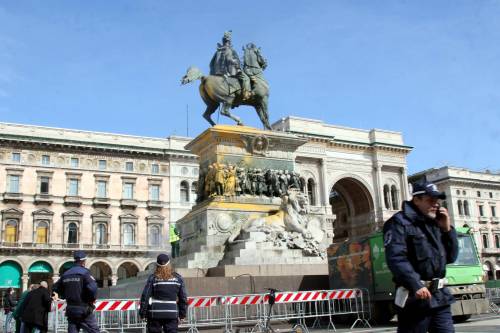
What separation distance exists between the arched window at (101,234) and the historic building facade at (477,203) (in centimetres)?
4014

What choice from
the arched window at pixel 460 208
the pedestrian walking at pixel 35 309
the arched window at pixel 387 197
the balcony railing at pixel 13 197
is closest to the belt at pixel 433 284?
the pedestrian walking at pixel 35 309

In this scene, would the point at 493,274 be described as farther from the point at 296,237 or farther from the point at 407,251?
the point at 407,251

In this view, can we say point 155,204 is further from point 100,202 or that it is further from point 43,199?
point 43,199

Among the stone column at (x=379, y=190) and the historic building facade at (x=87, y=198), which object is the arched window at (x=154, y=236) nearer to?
the historic building facade at (x=87, y=198)

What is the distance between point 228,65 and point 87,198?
36.6 m

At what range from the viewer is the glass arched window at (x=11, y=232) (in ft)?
158

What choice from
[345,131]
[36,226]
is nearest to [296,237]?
[36,226]

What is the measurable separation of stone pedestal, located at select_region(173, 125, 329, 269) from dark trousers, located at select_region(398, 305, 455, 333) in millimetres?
10034

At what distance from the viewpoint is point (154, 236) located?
5384 centimetres

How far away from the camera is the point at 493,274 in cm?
7188

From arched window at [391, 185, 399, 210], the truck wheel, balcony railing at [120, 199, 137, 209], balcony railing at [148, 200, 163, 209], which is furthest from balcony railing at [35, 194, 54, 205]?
the truck wheel

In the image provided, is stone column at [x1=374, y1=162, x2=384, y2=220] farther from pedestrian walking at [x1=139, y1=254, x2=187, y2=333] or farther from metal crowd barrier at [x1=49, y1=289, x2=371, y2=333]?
pedestrian walking at [x1=139, y1=254, x2=187, y2=333]

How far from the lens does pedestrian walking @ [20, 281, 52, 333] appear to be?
914 centimetres

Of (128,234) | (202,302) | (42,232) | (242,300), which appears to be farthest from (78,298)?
(128,234)
